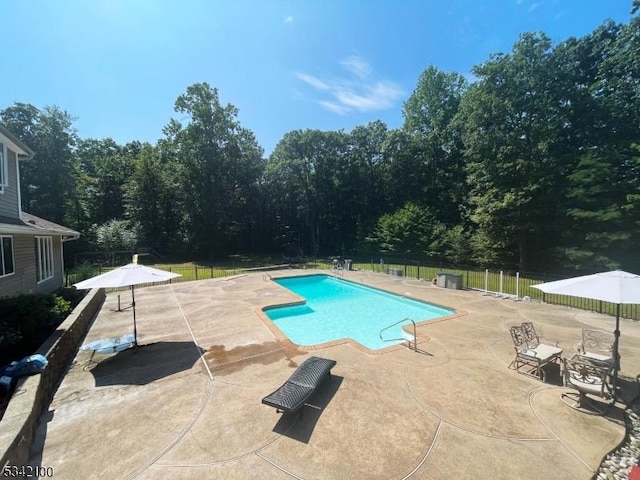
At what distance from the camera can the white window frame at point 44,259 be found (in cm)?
995

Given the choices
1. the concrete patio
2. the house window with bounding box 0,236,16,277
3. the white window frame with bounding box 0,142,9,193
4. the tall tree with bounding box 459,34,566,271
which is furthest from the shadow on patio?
the tall tree with bounding box 459,34,566,271

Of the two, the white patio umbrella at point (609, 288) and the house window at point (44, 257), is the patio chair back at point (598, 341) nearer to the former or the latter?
the white patio umbrella at point (609, 288)

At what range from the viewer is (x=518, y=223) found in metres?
19.4

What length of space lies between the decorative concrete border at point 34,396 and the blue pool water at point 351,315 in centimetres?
535

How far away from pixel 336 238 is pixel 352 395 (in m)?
30.7

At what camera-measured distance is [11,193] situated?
28.6 feet

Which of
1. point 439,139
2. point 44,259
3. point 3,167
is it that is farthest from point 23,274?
point 439,139

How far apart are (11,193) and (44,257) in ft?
9.95

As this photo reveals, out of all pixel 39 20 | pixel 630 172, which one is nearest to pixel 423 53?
pixel 630 172

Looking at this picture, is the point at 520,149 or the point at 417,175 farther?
the point at 417,175

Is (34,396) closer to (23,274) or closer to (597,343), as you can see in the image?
(23,274)

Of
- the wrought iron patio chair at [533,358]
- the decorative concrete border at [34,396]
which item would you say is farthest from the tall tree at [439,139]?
the decorative concrete border at [34,396]

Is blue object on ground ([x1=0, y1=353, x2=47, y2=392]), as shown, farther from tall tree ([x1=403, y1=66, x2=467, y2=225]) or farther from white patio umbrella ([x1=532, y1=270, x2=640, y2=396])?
tall tree ([x1=403, y1=66, x2=467, y2=225])

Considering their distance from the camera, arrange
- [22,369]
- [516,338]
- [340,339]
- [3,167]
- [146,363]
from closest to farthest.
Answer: [22,369], [516,338], [146,363], [340,339], [3,167]
